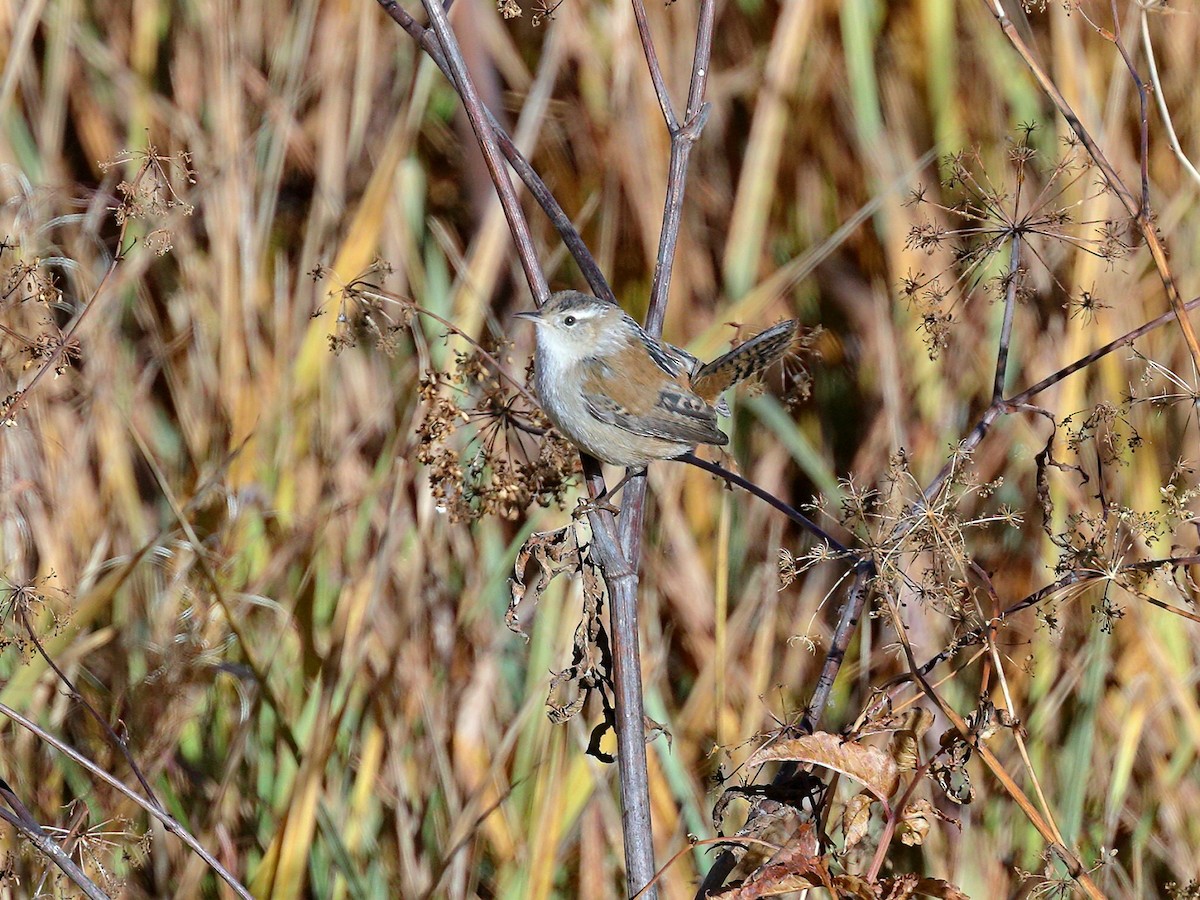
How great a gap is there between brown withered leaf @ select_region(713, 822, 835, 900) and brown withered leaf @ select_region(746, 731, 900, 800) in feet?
0.22

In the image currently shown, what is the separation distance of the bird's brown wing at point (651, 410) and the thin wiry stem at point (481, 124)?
0.69 m

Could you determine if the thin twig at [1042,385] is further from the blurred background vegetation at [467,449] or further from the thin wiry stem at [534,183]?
the blurred background vegetation at [467,449]

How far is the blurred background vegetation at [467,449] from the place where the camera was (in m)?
2.02

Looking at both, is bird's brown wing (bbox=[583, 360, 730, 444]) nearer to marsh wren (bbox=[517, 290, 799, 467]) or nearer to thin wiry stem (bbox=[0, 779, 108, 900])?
marsh wren (bbox=[517, 290, 799, 467])

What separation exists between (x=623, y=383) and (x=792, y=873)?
1.12 m

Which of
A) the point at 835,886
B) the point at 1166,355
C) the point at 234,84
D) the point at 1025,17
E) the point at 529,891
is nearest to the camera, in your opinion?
the point at 835,886

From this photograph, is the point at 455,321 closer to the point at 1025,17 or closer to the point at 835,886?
the point at 1025,17

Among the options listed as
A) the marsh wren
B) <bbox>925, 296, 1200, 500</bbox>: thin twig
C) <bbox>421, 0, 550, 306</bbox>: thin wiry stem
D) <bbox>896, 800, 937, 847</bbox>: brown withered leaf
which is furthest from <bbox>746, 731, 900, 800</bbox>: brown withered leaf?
the marsh wren

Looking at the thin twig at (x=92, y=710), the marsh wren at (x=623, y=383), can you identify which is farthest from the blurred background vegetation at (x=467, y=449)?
the thin twig at (x=92, y=710)

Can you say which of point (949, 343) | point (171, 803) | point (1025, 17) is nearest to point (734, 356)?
point (949, 343)

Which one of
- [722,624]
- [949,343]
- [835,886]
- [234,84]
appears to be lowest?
[835,886]

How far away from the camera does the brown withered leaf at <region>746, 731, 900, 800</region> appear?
1069 millimetres

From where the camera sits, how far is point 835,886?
42.1 inches

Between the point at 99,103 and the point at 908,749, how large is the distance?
2.39 metres
